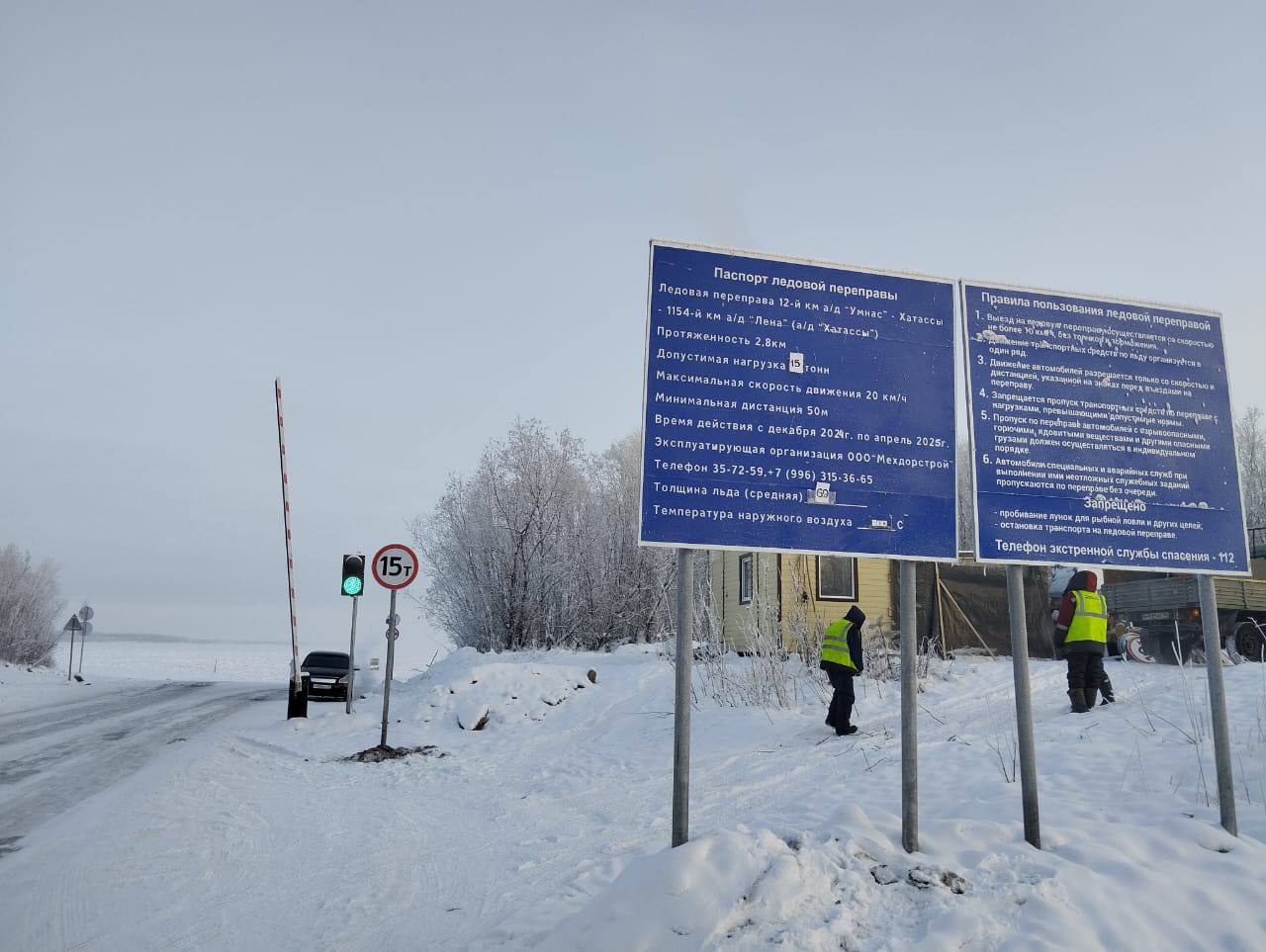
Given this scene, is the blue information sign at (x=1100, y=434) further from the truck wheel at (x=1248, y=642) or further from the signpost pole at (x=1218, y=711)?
the truck wheel at (x=1248, y=642)

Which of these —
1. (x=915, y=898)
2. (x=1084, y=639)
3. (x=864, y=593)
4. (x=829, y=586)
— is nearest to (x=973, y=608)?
(x=864, y=593)

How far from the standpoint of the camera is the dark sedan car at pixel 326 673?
65.9 ft

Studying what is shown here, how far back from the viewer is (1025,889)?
3926mm

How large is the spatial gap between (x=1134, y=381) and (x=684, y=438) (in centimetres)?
319

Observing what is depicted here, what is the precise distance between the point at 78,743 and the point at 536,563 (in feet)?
54.8

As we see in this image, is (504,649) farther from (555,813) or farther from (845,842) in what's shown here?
(845,842)

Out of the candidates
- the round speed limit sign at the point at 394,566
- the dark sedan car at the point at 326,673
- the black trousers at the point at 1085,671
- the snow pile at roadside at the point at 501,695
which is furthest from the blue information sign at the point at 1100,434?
the dark sedan car at the point at 326,673

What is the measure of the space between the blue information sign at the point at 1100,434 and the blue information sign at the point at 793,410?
31 centimetres

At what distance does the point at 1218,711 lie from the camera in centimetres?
509

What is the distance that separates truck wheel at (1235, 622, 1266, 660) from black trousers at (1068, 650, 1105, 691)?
30.7 ft

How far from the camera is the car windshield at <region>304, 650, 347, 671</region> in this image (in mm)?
21344

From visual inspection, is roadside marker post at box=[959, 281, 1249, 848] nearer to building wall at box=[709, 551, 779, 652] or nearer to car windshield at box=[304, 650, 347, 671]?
building wall at box=[709, 551, 779, 652]

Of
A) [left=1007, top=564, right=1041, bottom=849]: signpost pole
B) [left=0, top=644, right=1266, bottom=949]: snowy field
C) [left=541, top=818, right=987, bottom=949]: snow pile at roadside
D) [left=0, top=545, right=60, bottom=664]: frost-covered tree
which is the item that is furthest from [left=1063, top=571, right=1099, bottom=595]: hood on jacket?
[left=0, top=545, right=60, bottom=664]: frost-covered tree

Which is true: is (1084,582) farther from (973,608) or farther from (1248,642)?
(973,608)
